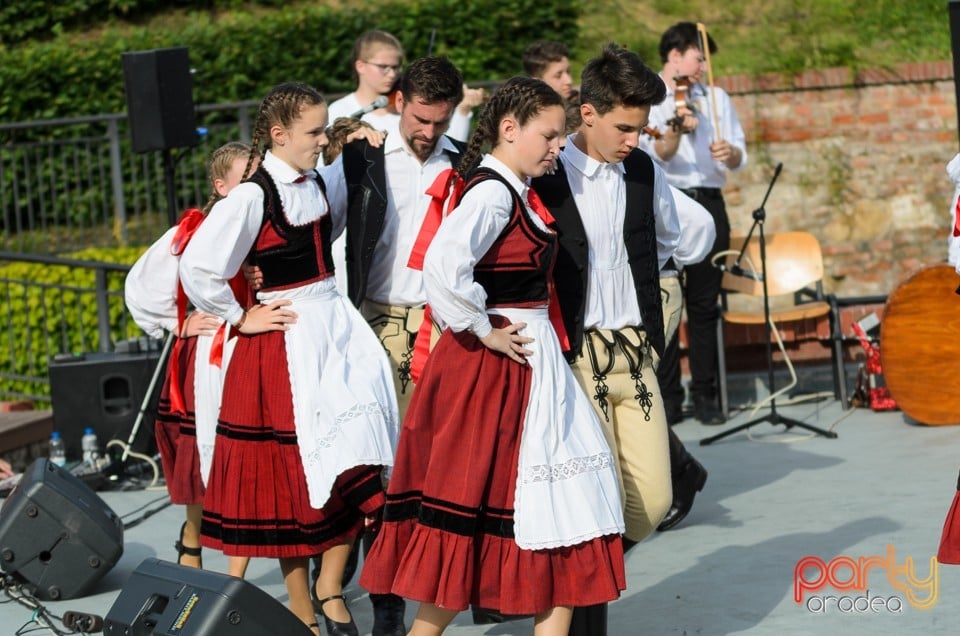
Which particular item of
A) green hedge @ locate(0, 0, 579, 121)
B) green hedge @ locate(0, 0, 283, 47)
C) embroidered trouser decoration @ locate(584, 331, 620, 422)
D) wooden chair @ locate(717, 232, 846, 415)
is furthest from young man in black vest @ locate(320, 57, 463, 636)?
green hedge @ locate(0, 0, 283, 47)

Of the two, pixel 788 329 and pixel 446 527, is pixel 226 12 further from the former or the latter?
pixel 446 527

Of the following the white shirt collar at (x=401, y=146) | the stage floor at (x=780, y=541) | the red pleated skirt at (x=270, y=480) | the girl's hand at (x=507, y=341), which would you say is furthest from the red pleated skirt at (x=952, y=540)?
the white shirt collar at (x=401, y=146)

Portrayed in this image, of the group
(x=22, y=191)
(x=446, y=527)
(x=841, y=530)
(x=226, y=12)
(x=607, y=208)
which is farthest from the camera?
(x=226, y=12)

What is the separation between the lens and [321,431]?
4699mm

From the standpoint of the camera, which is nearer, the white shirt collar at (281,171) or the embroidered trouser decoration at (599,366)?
the embroidered trouser decoration at (599,366)

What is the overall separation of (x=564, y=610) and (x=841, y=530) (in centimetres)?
218

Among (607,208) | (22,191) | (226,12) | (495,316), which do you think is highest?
(226,12)

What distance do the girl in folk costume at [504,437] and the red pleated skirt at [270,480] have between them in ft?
1.93

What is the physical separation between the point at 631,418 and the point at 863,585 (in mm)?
1255

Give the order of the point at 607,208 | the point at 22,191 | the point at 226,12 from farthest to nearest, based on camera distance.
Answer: the point at 226,12 < the point at 22,191 < the point at 607,208

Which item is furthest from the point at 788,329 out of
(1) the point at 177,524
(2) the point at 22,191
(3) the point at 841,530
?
(2) the point at 22,191

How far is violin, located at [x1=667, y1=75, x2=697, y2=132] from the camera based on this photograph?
7.52 metres

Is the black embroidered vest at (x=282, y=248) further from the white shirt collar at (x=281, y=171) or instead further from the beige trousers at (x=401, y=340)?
the beige trousers at (x=401, y=340)

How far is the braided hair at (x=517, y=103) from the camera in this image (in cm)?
411
